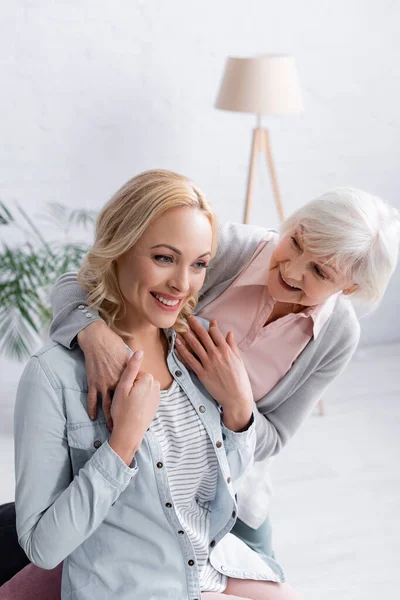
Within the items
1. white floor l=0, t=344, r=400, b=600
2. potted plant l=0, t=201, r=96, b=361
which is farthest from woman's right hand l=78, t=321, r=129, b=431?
potted plant l=0, t=201, r=96, b=361

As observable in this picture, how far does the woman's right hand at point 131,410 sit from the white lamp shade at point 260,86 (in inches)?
84.4

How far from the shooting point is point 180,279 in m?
1.43

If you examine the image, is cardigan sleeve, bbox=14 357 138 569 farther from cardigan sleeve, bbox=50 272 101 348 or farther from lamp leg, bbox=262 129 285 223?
lamp leg, bbox=262 129 285 223

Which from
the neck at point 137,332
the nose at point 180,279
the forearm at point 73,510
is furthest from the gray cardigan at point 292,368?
the forearm at point 73,510

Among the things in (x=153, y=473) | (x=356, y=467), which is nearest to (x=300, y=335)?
(x=153, y=473)

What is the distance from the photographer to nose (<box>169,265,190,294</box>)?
4.69 feet

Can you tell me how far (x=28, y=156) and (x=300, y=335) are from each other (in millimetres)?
1992

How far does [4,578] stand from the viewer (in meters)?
1.79

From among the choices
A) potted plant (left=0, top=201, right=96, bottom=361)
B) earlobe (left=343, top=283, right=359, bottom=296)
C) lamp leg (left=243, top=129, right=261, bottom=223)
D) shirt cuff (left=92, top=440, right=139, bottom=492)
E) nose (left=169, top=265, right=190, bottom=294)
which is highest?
nose (left=169, top=265, right=190, bottom=294)

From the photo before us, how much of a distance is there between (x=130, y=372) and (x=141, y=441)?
0.42 feet

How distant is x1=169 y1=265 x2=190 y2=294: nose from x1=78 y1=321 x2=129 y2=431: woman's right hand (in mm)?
153

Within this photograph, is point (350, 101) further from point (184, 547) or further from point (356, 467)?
point (184, 547)

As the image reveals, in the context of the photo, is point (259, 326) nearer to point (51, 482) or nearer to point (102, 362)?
point (102, 362)

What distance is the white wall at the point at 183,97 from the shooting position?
3.37 metres
